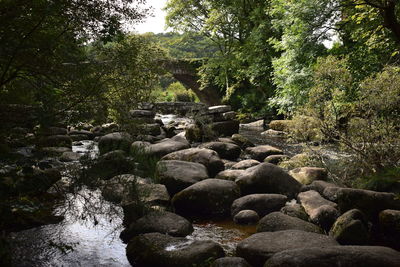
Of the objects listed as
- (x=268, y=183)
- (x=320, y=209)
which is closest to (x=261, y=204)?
(x=268, y=183)

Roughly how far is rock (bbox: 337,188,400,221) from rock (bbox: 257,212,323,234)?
2.14 feet

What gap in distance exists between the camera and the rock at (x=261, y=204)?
5840 mm

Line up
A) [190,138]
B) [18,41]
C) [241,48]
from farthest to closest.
Answer: 1. [241,48]
2. [190,138]
3. [18,41]

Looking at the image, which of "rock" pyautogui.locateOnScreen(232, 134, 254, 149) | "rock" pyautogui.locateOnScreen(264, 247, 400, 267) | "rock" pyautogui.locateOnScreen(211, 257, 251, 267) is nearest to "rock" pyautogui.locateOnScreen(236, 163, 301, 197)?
"rock" pyautogui.locateOnScreen(211, 257, 251, 267)

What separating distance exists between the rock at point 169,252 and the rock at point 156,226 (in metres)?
0.41

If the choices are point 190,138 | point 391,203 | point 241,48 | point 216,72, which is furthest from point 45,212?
point 216,72

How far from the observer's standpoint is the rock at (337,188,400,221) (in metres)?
4.98

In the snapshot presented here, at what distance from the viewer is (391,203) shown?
4945 mm

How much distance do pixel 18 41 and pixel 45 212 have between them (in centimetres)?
330

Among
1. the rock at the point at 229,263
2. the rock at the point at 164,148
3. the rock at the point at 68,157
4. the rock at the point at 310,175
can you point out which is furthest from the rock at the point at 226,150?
the rock at the point at 229,263

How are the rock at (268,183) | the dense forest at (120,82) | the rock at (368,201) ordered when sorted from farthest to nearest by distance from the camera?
1. the rock at (268,183)
2. the rock at (368,201)
3. the dense forest at (120,82)

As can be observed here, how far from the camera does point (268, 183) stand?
6617 millimetres

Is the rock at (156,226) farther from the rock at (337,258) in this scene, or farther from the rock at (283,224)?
the rock at (337,258)

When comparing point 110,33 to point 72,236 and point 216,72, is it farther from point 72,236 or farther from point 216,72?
point 216,72
